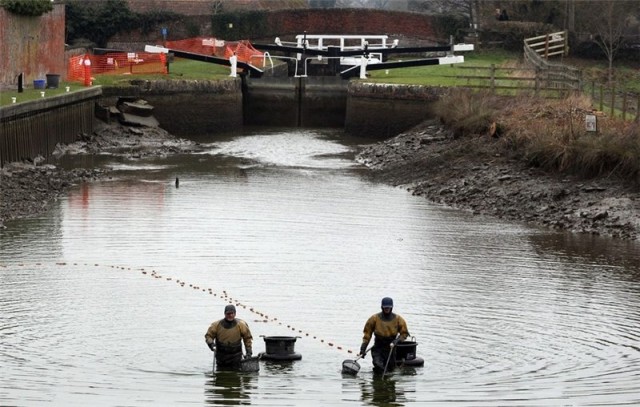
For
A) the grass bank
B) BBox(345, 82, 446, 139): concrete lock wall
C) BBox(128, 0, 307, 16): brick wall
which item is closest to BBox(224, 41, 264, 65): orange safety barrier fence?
Answer: BBox(345, 82, 446, 139): concrete lock wall

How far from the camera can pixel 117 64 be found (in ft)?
232

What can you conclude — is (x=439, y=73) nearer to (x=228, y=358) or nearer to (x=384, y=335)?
(x=384, y=335)

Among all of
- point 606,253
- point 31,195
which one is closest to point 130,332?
point 606,253

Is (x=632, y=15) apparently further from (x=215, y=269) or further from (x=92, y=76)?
(x=215, y=269)

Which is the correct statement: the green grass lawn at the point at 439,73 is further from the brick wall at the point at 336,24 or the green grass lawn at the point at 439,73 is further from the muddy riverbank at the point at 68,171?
the muddy riverbank at the point at 68,171

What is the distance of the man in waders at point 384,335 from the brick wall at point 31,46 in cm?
3418

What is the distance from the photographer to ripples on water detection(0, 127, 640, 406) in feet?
78.5

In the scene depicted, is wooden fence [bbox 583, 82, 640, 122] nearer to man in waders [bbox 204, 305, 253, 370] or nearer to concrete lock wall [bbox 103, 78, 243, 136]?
concrete lock wall [bbox 103, 78, 243, 136]

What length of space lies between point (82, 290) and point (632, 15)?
53.9 metres

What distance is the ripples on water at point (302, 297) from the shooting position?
78.5ft

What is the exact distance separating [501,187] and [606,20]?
116 ft

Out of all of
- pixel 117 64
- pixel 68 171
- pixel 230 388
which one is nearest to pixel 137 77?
pixel 117 64

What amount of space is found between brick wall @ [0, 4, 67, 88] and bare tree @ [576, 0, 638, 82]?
2583cm

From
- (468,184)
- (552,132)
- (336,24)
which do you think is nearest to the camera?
(552,132)
